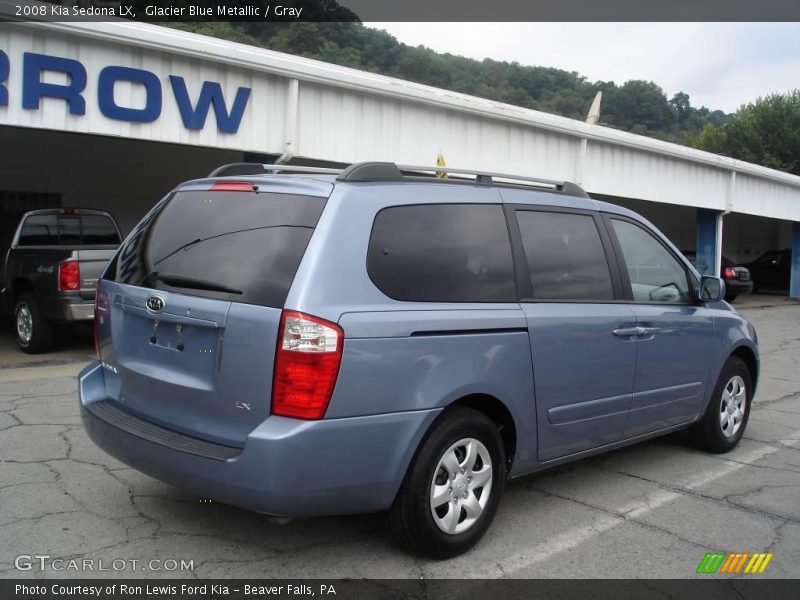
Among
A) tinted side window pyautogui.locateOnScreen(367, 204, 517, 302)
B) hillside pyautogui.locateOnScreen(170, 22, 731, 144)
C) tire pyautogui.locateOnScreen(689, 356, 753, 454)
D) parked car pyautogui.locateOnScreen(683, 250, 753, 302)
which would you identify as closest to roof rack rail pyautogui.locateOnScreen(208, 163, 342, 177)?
tinted side window pyautogui.locateOnScreen(367, 204, 517, 302)

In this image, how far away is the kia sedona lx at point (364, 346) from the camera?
3.10m

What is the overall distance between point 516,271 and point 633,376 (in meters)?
1.18

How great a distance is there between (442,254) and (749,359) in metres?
3.51

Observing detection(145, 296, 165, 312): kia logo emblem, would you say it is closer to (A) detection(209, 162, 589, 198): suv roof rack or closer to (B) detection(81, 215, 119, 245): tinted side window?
(A) detection(209, 162, 589, 198): suv roof rack

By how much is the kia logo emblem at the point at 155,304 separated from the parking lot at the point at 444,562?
1094mm

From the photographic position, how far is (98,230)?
9.80 m

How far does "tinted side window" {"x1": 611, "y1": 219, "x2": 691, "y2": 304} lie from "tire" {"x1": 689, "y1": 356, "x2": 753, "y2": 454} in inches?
33.9

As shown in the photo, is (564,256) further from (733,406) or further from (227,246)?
(733,406)

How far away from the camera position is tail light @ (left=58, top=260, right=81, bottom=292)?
863 cm

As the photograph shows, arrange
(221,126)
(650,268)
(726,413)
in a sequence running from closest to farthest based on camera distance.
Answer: (650,268)
(726,413)
(221,126)

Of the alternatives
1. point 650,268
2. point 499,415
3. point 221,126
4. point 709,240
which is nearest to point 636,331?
point 650,268

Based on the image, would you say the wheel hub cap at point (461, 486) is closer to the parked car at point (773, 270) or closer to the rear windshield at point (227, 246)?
the rear windshield at point (227, 246)
